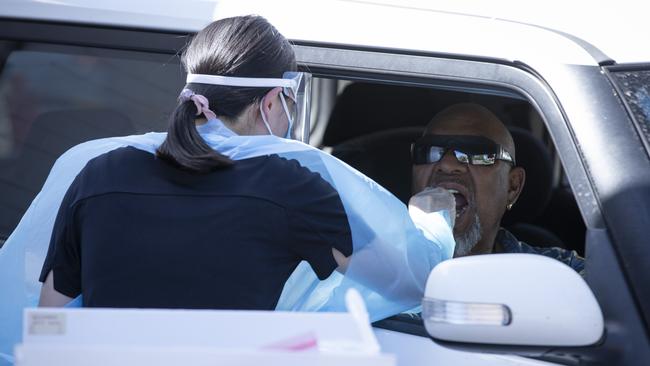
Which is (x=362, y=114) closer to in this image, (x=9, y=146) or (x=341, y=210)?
(x=9, y=146)

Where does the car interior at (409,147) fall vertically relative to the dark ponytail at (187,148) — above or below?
below

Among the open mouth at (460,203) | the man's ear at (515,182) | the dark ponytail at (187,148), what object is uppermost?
the dark ponytail at (187,148)

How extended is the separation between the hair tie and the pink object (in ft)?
2.97

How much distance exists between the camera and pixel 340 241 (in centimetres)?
209

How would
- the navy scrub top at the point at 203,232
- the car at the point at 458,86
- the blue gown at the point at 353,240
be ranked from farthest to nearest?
the blue gown at the point at 353,240 < the navy scrub top at the point at 203,232 < the car at the point at 458,86

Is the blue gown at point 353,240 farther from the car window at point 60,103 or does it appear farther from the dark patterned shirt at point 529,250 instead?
the dark patterned shirt at point 529,250

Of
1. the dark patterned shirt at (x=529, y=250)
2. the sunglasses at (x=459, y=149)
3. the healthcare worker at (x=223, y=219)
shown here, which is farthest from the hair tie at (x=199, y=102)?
the dark patterned shirt at (x=529, y=250)

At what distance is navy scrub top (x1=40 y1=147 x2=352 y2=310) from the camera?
201cm

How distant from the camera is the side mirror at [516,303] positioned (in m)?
1.76

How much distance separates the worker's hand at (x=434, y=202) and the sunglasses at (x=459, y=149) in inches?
21.5

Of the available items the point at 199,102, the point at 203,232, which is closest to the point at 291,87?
the point at 199,102

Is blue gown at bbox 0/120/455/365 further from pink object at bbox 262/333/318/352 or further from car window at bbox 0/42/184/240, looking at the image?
pink object at bbox 262/333/318/352

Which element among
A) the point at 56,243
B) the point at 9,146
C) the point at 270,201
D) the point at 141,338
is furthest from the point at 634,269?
the point at 9,146

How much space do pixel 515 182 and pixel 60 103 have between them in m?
1.58
